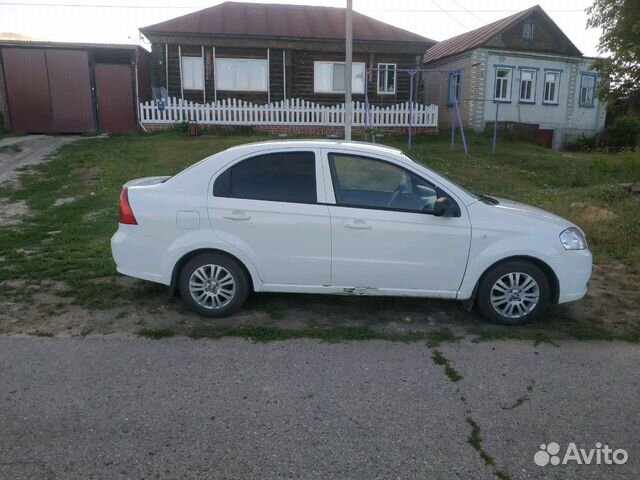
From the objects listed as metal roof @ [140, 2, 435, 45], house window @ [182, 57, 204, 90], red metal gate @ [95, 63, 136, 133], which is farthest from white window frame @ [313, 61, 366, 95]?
red metal gate @ [95, 63, 136, 133]

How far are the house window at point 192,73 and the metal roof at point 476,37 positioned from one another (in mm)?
10669

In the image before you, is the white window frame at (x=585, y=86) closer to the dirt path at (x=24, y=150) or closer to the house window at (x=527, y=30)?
the house window at (x=527, y=30)

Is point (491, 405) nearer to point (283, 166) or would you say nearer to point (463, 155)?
point (283, 166)

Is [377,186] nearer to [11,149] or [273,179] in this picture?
[273,179]

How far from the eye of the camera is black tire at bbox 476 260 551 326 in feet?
15.4

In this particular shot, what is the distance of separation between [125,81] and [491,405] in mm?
→ 19778

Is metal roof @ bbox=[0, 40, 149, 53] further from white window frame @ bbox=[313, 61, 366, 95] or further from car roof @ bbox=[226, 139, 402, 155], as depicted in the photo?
car roof @ bbox=[226, 139, 402, 155]

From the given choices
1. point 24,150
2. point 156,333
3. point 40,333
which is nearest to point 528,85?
point 24,150

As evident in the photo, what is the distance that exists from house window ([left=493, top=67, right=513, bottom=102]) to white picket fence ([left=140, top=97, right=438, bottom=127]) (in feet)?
19.0

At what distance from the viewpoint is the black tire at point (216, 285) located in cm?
474

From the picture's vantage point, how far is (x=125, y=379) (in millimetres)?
3699

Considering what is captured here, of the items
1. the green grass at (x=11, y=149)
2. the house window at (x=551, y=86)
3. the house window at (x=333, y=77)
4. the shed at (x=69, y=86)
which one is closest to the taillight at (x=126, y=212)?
the green grass at (x=11, y=149)

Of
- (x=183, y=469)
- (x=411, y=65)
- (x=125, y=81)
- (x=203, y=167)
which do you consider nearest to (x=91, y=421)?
(x=183, y=469)

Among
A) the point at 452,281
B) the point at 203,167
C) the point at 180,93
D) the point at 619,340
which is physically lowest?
the point at 619,340
